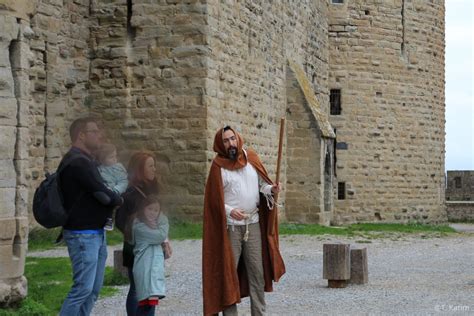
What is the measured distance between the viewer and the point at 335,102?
27312 millimetres

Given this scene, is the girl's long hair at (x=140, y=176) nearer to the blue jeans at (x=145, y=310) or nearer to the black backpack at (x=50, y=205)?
the black backpack at (x=50, y=205)

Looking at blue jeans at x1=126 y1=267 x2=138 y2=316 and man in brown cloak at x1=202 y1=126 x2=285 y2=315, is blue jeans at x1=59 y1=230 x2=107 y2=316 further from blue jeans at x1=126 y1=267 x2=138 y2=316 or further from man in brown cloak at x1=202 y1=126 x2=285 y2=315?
man in brown cloak at x1=202 y1=126 x2=285 y2=315

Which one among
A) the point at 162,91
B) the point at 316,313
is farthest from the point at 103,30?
the point at 316,313

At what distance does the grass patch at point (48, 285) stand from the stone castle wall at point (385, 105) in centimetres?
1516

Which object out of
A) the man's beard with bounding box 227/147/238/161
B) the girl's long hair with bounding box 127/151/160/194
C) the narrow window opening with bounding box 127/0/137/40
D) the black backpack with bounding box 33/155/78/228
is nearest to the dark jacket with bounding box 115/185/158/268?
the girl's long hair with bounding box 127/151/160/194

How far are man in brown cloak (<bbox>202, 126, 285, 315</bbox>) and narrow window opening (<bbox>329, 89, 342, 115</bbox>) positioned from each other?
19.3 meters

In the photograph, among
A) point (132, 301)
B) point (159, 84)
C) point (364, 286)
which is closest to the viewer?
point (132, 301)

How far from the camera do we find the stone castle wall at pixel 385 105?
27219mm

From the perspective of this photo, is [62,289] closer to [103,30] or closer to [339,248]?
[339,248]

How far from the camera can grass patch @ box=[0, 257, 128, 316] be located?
8.44 meters

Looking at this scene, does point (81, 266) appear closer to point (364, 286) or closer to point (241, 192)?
point (241, 192)

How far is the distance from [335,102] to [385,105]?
5.39 feet

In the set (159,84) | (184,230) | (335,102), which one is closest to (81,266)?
(184,230)

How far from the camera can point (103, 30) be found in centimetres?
1788
